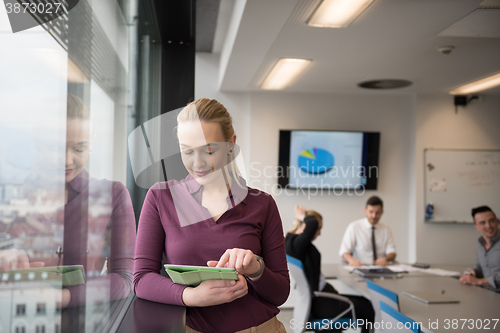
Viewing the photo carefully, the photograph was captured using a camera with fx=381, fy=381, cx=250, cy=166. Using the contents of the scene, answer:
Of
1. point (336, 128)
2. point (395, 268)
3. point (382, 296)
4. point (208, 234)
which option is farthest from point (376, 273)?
point (208, 234)

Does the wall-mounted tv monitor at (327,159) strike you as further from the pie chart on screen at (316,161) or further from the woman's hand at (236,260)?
the woman's hand at (236,260)

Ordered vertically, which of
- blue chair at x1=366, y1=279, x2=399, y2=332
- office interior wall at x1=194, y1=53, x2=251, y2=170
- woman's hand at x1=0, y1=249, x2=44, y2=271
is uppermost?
office interior wall at x1=194, y1=53, x2=251, y2=170

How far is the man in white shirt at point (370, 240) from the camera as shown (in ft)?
13.0

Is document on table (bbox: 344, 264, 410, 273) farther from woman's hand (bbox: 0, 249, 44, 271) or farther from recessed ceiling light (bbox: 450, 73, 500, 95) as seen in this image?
woman's hand (bbox: 0, 249, 44, 271)

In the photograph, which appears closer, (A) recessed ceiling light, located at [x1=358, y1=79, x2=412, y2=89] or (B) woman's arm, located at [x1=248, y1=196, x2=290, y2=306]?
(B) woman's arm, located at [x1=248, y1=196, x2=290, y2=306]

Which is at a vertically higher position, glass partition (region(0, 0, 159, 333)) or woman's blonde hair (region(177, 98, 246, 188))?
woman's blonde hair (region(177, 98, 246, 188))

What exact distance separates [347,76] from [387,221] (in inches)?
78.6

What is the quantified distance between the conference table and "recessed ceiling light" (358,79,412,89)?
2079 mm

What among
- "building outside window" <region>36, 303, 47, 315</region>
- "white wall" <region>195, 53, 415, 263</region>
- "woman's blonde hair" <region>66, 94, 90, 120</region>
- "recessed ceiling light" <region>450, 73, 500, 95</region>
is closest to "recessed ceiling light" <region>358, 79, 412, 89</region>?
"white wall" <region>195, 53, 415, 263</region>

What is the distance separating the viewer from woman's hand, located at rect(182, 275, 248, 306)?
35.7 inches

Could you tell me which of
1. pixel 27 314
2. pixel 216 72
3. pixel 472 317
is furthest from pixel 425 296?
pixel 216 72

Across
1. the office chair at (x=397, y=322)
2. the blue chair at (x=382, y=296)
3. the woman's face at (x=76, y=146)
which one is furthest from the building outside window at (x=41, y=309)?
the blue chair at (x=382, y=296)

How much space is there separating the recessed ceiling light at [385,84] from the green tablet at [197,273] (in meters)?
3.89

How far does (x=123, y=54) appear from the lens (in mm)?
1258
